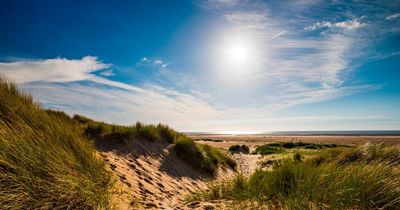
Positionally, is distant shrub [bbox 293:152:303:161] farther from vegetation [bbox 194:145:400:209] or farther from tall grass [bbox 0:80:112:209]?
tall grass [bbox 0:80:112:209]

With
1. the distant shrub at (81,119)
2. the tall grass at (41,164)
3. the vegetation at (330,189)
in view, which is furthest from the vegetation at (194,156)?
the tall grass at (41,164)

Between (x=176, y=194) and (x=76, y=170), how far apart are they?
3202 millimetres

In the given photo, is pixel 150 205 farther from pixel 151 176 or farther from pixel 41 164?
pixel 151 176

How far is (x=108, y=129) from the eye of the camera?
8469 mm

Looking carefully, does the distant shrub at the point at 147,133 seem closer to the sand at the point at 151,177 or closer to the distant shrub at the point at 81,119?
the sand at the point at 151,177

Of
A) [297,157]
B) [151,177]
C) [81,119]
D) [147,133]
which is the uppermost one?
[81,119]

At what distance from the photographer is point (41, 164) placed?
3.66 metres

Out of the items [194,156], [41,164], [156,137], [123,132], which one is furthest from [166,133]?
[41,164]

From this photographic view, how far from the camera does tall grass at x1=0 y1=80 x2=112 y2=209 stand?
338 cm

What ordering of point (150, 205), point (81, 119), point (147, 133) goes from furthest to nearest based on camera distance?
point (147, 133)
point (81, 119)
point (150, 205)

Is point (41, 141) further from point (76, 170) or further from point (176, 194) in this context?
point (176, 194)

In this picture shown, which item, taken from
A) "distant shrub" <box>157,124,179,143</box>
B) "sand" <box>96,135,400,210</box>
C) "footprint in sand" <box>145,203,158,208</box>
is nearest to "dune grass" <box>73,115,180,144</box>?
"distant shrub" <box>157,124,179,143</box>

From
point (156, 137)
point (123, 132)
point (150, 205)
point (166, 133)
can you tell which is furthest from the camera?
point (166, 133)

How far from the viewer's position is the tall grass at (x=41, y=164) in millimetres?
3379
